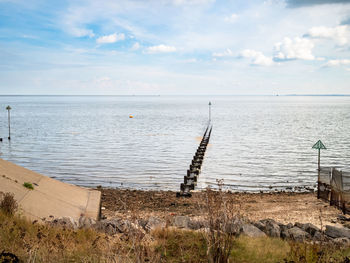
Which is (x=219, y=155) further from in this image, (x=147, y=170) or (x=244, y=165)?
(x=147, y=170)

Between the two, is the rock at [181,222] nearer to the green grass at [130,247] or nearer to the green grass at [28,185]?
the green grass at [130,247]

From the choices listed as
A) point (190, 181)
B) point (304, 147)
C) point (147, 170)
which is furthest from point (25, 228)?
point (304, 147)

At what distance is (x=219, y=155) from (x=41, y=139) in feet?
82.4

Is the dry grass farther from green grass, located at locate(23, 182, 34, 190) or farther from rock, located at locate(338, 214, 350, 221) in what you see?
rock, located at locate(338, 214, 350, 221)

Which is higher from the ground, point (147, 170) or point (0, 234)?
point (0, 234)

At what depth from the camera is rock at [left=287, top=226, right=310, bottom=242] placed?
31.5ft

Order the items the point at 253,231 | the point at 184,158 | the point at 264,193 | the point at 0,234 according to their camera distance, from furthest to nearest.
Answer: the point at 184,158, the point at 264,193, the point at 253,231, the point at 0,234

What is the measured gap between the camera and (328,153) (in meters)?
36.0

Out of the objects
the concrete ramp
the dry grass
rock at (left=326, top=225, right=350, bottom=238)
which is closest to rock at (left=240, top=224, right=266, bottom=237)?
rock at (left=326, top=225, right=350, bottom=238)

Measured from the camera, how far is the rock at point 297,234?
378 inches

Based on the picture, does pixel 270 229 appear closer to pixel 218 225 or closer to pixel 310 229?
pixel 310 229

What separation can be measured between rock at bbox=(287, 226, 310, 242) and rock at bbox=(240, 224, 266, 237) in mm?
770

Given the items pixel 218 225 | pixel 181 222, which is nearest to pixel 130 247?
pixel 218 225

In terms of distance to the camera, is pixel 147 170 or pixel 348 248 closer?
pixel 348 248
